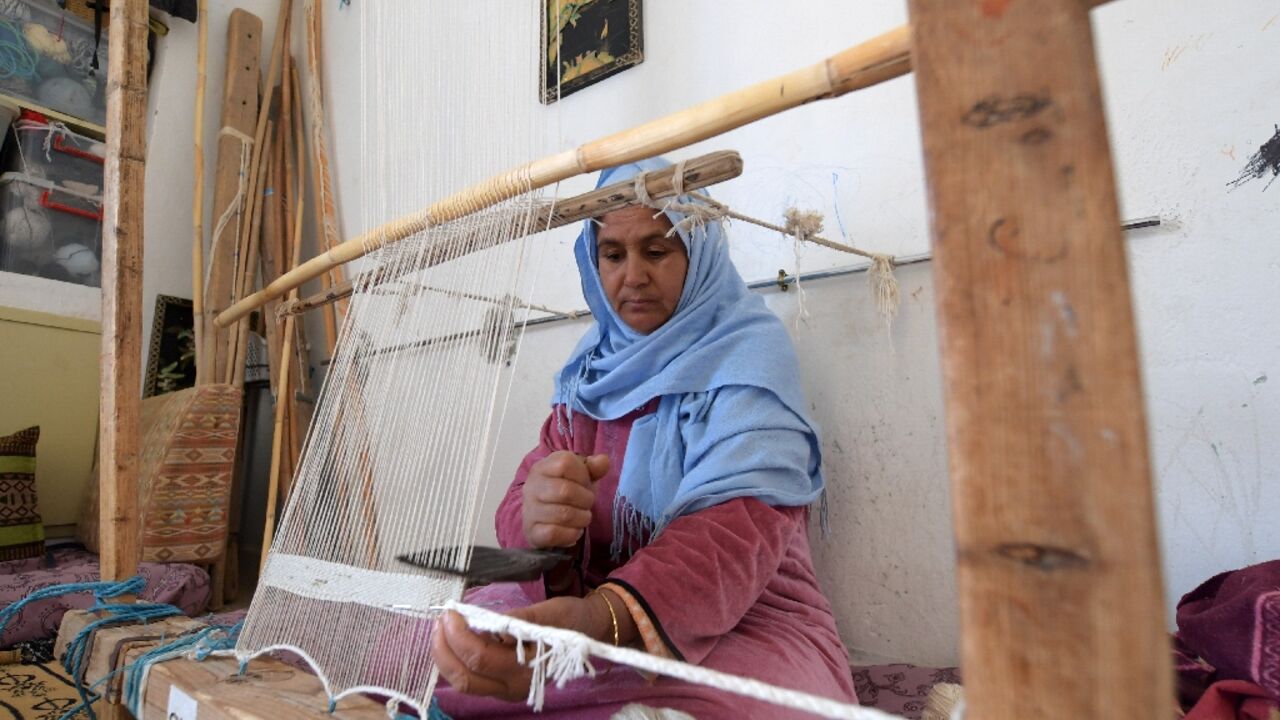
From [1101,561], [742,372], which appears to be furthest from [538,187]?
[1101,561]

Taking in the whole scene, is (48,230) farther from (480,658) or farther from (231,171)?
(480,658)

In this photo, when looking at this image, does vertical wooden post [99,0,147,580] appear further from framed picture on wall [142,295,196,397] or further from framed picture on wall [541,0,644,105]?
framed picture on wall [142,295,196,397]

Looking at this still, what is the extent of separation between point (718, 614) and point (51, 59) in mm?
3612

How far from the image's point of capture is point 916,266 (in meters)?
1.50

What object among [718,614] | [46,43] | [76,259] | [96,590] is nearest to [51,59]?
[46,43]

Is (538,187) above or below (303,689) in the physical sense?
above

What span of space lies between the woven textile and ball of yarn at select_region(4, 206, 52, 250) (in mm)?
1031

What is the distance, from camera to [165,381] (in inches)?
117

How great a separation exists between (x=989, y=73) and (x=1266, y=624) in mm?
896

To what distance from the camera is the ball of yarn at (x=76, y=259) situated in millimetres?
2861

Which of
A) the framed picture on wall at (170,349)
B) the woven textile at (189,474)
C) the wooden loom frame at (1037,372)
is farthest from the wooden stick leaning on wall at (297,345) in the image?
the wooden loom frame at (1037,372)

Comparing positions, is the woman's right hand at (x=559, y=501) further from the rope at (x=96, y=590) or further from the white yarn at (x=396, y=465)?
the rope at (x=96, y=590)

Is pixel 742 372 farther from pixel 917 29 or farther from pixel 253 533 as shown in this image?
pixel 253 533

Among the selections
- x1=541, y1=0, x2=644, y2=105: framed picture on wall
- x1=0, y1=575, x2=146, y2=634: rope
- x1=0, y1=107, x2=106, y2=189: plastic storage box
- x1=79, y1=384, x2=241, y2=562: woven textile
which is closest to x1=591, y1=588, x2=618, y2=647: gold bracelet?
x1=0, y1=575, x2=146, y2=634: rope
